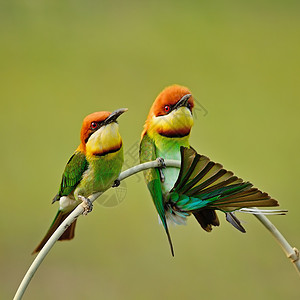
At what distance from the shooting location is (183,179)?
727 mm

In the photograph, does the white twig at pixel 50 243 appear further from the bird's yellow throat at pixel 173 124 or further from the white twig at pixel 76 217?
the bird's yellow throat at pixel 173 124

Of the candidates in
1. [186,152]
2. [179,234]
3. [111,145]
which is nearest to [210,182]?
[186,152]

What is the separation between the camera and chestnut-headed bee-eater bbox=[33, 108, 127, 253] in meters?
0.75

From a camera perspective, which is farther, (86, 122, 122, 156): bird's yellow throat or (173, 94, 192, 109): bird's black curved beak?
(173, 94, 192, 109): bird's black curved beak

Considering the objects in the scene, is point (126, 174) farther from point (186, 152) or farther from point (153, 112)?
point (153, 112)

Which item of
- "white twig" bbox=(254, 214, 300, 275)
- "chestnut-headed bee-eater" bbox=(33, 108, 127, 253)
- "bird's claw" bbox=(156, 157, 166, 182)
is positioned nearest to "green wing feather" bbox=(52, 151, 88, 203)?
"chestnut-headed bee-eater" bbox=(33, 108, 127, 253)

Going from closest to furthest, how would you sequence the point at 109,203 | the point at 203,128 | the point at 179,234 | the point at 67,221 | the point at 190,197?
the point at 67,221, the point at 190,197, the point at 109,203, the point at 179,234, the point at 203,128

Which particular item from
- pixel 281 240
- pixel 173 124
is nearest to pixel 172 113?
pixel 173 124

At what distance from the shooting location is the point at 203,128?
110 inches

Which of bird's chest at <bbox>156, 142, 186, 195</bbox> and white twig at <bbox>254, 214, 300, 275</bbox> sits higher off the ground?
bird's chest at <bbox>156, 142, 186, 195</bbox>

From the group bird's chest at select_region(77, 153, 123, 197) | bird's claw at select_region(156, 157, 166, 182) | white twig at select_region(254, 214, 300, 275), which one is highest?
bird's chest at select_region(77, 153, 123, 197)

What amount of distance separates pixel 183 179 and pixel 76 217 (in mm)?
160

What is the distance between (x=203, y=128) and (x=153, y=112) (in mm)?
1893

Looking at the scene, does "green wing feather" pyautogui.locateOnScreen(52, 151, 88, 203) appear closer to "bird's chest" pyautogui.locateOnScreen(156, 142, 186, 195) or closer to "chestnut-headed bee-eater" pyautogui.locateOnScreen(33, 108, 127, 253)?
"chestnut-headed bee-eater" pyautogui.locateOnScreen(33, 108, 127, 253)
